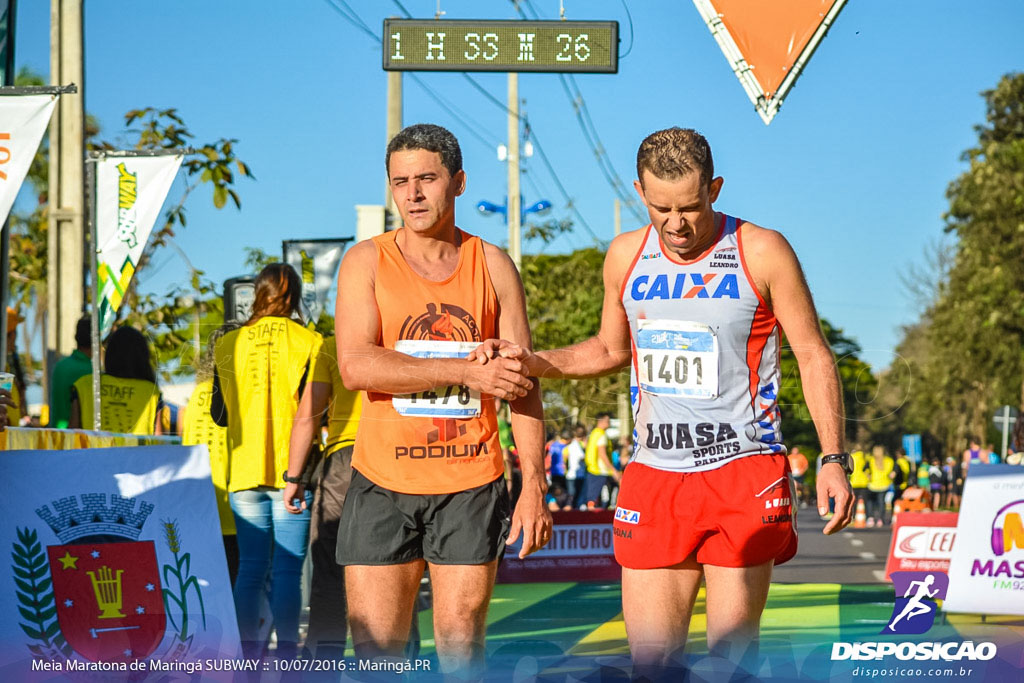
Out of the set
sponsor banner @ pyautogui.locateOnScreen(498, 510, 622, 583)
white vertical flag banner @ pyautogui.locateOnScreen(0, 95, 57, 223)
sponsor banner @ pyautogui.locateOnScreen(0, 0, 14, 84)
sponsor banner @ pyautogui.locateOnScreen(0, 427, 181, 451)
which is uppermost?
sponsor banner @ pyautogui.locateOnScreen(0, 0, 14, 84)

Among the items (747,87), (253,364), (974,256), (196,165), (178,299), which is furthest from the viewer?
(974,256)

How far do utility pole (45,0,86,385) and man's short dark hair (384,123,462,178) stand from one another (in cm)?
683

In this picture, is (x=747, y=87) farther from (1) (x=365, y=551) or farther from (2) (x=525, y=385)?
(1) (x=365, y=551)

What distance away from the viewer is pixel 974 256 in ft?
101

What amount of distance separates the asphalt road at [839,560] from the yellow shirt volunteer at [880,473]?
2.84 feet

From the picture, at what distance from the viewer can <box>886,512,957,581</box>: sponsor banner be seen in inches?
433

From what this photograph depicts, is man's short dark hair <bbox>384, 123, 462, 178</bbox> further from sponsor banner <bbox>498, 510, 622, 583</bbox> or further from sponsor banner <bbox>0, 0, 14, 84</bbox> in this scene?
sponsor banner <bbox>498, 510, 622, 583</bbox>

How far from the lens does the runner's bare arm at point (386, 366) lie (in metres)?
3.68

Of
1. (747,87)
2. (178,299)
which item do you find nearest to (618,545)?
(747,87)

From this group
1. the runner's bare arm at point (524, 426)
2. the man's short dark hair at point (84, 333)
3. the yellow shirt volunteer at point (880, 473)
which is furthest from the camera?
the yellow shirt volunteer at point (880, 473)

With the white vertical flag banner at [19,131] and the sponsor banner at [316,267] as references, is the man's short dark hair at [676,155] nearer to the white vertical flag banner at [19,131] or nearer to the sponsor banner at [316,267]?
the white vertical flag banner at [19,131]

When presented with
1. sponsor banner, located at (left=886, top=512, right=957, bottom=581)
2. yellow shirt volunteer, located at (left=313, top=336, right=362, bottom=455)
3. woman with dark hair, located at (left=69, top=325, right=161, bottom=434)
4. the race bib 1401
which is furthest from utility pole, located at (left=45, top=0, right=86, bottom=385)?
the race bib 1401

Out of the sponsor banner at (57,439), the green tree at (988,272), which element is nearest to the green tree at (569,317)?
the sponsor banner at (57,439)

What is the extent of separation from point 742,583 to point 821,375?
2.14 feet
